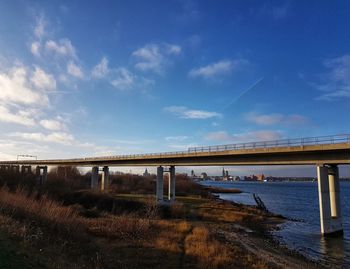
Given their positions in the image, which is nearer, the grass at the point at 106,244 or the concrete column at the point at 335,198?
the grass at the point at 106,244

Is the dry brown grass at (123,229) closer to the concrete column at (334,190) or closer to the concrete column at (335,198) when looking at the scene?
the concrete column at (335,198)

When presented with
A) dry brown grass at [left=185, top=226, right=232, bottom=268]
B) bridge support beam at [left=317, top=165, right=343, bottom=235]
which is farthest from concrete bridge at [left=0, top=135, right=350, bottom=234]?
dry brown grass at [left=185, top=226, right=232, bottom=268]

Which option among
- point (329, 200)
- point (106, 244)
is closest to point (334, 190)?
point (329, 200)

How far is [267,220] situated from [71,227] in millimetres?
34867

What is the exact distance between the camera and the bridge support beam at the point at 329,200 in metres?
36.5

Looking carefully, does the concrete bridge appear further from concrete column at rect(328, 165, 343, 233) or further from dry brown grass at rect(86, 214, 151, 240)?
dry brown grass at rect(86, 214, 151, 240)

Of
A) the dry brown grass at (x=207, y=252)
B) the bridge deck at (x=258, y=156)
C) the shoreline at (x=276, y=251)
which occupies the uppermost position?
the bridge deck at (x=258, y=156)

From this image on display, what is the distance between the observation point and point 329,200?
37562mm

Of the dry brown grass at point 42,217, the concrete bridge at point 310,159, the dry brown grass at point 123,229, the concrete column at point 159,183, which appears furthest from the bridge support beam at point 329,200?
the concrete column at point 159,183

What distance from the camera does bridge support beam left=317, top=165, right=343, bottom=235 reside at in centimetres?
3653

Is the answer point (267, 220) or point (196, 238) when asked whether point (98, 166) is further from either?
point (196, 238)

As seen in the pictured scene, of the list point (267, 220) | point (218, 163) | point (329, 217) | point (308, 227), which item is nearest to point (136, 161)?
point (218, 163)

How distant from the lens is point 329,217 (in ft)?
121

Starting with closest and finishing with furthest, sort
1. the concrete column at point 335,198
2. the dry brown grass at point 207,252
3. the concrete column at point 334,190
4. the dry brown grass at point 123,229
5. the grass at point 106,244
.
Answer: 1. the grass at point 106,244
2. the dry brown grass at point 207,252
3. the dry brown grass at point 123,229
4. the concrete column at point 335,198
5. the concrete column at point 334,190
